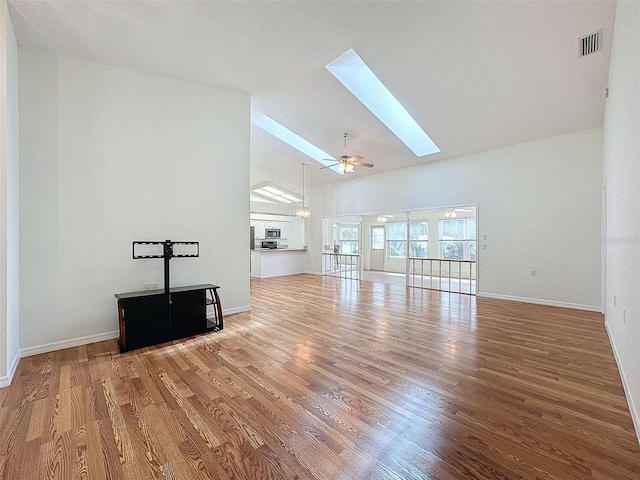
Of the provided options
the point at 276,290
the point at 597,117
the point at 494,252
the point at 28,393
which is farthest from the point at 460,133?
the point at 28,393

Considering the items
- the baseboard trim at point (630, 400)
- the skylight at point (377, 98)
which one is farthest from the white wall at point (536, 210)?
the baseboard trim at point (630, 400)

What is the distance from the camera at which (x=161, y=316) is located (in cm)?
344

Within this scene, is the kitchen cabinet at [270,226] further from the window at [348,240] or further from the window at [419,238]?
the window at [419,238]

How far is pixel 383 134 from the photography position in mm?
5895

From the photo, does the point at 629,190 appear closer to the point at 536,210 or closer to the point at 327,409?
the point at 327,409

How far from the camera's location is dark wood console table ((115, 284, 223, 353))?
3191 mm

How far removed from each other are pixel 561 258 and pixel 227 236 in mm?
5951

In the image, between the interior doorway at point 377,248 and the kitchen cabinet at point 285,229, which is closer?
the kitchen cabinet at point 285,229

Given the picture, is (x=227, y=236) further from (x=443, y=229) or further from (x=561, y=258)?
(x=443, y=229)

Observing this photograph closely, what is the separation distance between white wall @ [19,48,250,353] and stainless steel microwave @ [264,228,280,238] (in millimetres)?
6144

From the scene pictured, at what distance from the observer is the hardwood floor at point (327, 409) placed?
1520mm

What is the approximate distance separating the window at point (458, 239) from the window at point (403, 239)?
0.67m

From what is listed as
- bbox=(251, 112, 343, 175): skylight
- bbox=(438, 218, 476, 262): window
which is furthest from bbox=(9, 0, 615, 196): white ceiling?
bbox=(438, 218, 476, 262): window

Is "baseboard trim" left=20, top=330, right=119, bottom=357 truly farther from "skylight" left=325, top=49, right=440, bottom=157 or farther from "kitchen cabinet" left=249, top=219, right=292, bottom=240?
"kitchen cabinet" left=249, top=219, right=292, bottom=240
